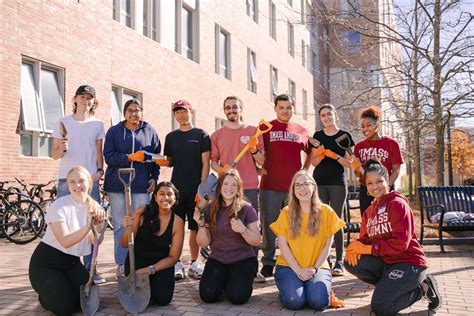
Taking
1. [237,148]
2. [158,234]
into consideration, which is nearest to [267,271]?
[237,148]

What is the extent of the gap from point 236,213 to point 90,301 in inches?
63.8

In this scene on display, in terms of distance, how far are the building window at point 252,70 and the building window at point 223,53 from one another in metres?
2.40

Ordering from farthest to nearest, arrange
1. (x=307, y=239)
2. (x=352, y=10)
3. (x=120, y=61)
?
(x=120, y=61), (x=352, y=10), (x=307, y=239)

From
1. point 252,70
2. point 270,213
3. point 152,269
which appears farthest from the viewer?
point 252,70

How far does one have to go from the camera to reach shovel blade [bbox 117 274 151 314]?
4520 millimetres

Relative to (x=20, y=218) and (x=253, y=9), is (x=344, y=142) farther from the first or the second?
(x=253, y=9)

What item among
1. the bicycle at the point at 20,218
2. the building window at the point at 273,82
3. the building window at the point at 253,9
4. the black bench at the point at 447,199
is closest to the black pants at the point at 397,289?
the black bench at the point at 447,199

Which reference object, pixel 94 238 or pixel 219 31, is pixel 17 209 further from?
pixel 219 31

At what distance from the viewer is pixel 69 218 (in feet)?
15.0

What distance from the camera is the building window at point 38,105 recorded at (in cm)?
1079

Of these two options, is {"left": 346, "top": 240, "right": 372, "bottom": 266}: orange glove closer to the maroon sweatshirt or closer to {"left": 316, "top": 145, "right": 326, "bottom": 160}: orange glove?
the maroon sweatshirt

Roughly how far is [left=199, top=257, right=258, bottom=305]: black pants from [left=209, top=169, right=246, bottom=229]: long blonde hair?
0.44m

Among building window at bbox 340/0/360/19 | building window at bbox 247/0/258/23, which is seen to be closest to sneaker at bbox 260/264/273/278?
building window at bbox 340/0/360/19

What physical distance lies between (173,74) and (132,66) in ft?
7.24
